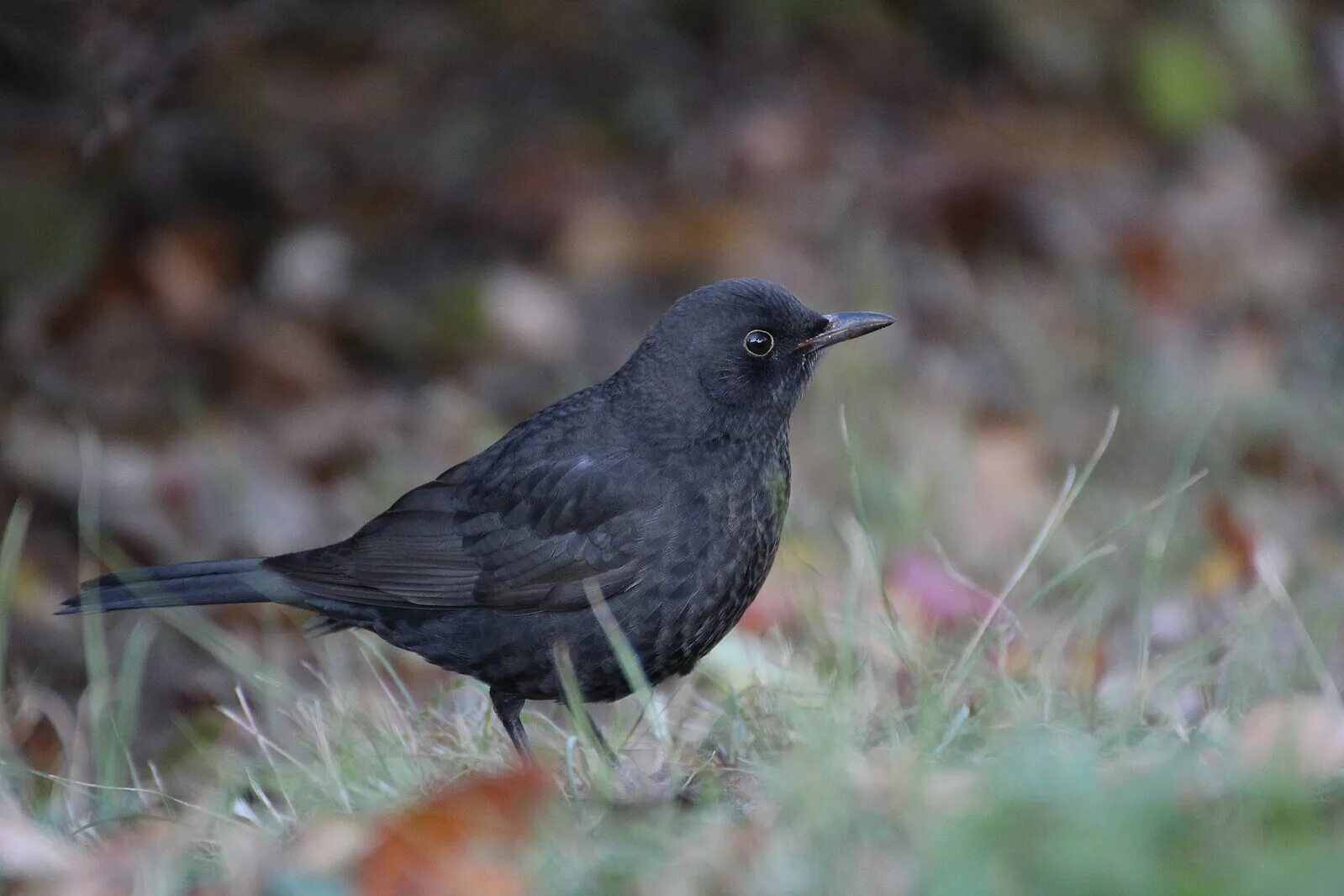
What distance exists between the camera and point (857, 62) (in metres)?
7.35

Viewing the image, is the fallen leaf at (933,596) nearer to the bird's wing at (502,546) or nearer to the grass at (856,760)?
the grass at (856,760)

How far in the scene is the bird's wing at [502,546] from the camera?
3322 millimetres

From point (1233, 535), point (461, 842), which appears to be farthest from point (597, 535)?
point (1233, 535)

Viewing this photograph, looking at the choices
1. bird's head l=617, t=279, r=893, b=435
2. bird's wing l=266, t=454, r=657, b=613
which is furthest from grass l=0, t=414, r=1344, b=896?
bird's head l=617, t=279, r=893, b=435

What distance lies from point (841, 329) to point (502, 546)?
90cm

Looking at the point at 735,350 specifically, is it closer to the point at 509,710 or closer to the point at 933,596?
the point at 933,596

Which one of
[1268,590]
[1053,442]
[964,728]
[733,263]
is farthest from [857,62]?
[964,728]

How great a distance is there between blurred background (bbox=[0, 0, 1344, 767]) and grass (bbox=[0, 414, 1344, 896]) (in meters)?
0.19

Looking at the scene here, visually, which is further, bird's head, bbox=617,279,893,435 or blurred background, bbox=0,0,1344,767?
blurred background, bbox=0,0,1344,767

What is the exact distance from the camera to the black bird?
3.25 meters

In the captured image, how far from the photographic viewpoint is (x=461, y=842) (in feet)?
7.38

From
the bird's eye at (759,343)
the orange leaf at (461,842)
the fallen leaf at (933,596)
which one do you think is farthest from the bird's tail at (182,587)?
the fallen leaf at (933,596)

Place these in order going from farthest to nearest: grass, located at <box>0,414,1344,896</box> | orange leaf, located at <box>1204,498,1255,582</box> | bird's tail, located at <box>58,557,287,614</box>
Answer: orange leaf, located at <box>1204,498,1255,582</box>, bird's tail, located at <box>58,557,287,614</box>, grass, located at <box>0,414,1344,896</box>

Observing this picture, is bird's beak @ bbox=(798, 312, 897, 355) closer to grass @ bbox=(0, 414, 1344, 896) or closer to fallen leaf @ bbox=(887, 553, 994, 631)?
grass @ bbox=(0, 414, 1344, 896)
